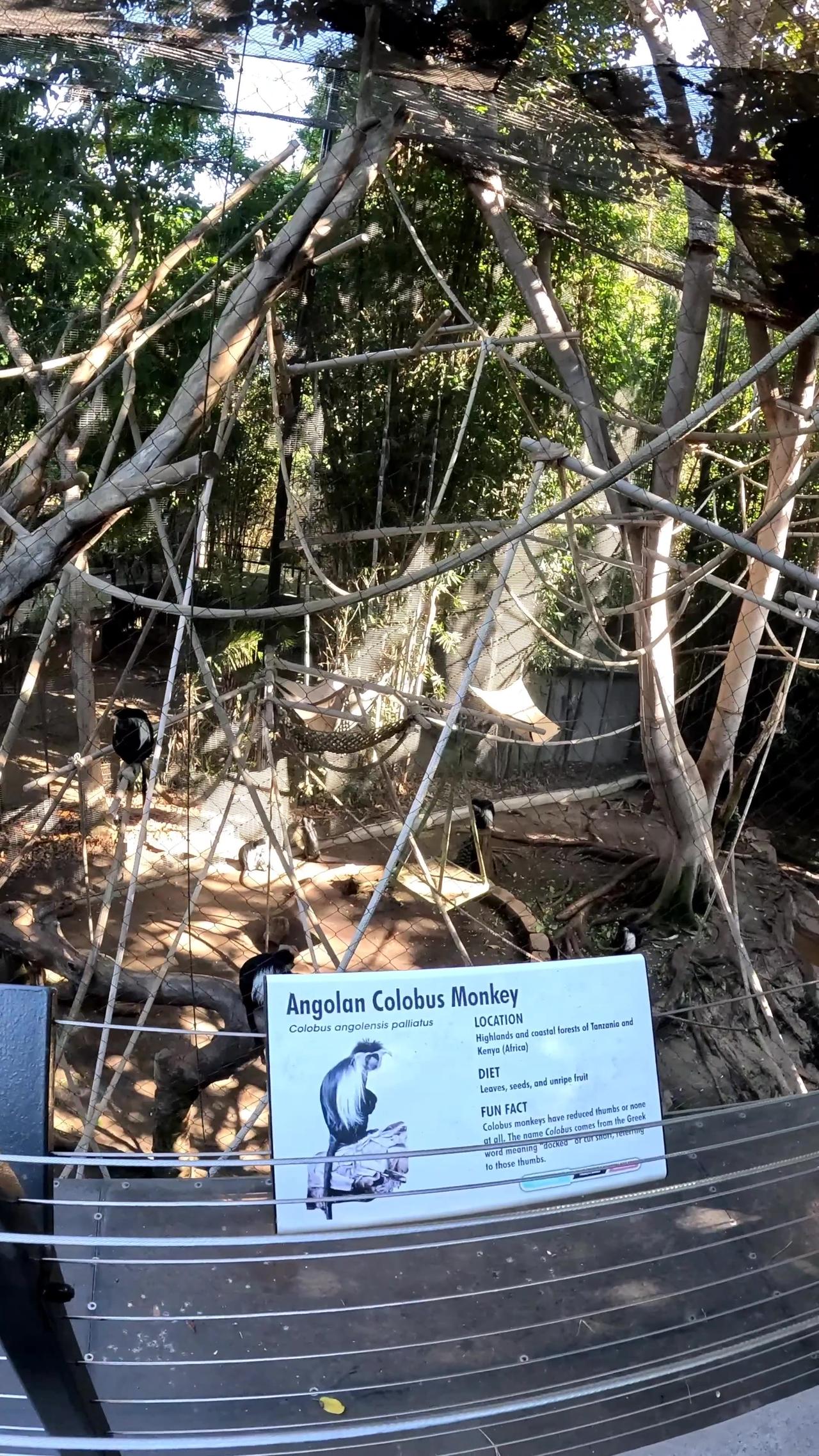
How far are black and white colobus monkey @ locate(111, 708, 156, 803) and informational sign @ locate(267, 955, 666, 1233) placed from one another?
5.11 ft

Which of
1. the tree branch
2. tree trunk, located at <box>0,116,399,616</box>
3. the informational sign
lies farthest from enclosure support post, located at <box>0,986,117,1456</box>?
the tree branch

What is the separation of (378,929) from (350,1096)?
2.50m

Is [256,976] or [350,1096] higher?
[256,976]

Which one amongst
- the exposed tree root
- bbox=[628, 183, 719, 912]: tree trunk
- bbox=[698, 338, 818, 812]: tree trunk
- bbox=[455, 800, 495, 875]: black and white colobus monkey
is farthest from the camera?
the exposed tree root

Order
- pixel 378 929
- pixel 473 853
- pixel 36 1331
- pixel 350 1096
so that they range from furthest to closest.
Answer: pixel 473 853, pixel 378 929, pixel 350 1096, pixel 36 1331

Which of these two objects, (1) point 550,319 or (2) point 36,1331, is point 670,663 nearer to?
(1) point 550,319

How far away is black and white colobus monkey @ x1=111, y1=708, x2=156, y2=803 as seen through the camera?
7.63ft

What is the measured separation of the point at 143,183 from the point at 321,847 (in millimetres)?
2296

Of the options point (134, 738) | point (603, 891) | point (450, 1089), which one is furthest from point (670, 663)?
point (450, 1089)

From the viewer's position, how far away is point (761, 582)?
3.01 meters

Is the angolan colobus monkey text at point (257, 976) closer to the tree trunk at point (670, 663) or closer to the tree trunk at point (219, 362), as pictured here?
the tree trunk at point (219, 362)

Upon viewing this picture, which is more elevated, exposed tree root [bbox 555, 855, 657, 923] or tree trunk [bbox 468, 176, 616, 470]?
tree trunk [bbox 468, 176, 616, 470]

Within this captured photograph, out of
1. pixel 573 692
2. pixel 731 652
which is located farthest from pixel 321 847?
pixel 731 652

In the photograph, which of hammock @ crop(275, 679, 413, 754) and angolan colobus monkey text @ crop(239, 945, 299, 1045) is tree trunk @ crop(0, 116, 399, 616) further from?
angolan colobus monkey text @ crop(239, 945, 299, 1045)
